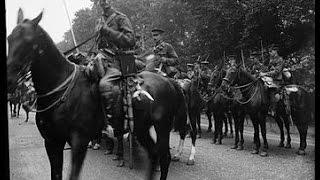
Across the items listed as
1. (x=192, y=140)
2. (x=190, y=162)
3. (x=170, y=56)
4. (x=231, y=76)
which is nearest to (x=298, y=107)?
(x=231, y=76)

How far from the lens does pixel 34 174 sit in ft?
20.8

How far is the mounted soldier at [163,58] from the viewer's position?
26.2 feet

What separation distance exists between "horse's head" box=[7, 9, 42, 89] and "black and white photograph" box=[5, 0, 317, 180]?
1cm

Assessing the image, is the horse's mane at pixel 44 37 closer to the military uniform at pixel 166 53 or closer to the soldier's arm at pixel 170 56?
the military uniform at pixel 166 53

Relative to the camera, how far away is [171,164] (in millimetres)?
8789

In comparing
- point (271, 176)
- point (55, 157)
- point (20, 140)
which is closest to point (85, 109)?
point (55, 157)

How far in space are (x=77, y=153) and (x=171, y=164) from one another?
4.17 meters

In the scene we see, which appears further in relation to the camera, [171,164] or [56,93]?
[171,164]

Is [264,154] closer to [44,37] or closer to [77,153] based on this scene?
[77,153]

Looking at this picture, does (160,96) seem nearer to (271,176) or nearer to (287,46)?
(287,46)

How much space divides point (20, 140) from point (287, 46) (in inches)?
215

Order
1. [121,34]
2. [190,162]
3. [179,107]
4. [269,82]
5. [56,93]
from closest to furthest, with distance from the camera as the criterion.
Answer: [56,93] < [121,34] < [179,107] < [190,162] < [269,82]

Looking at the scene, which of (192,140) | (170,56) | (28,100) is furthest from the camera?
(192,140)

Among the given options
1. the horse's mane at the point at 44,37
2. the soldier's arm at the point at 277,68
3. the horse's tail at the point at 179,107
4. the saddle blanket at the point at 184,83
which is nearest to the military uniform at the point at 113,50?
the horse's mane at the point at 44,37
